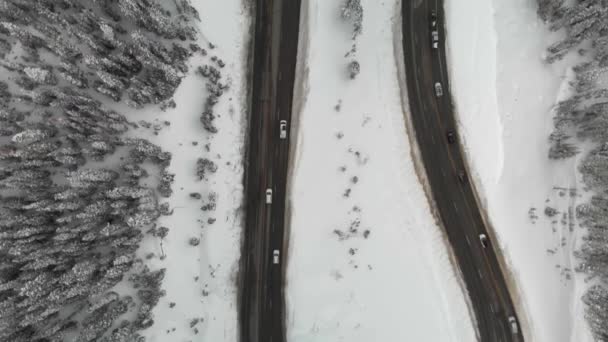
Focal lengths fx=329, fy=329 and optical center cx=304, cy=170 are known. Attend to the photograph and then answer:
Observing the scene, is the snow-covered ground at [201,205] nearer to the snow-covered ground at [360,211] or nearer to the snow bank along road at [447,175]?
the snow-covered ground at [360,211]

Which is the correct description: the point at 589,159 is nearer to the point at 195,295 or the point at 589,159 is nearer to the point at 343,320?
the point at 343,320

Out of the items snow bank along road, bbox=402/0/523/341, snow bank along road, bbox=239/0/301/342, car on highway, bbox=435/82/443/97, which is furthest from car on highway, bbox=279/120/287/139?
car on highway, bbox=435/82/443/97

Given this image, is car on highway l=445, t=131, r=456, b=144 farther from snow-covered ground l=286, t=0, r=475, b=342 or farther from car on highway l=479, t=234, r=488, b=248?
car on highway l=479, t=234, r=488, b=248

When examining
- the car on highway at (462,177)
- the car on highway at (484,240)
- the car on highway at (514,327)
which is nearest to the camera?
the car on highway at (514,327)

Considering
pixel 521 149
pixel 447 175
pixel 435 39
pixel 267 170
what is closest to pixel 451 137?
pixel 447 175

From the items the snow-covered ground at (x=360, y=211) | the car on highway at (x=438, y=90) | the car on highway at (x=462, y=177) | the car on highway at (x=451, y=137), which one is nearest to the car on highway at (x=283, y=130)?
the snow-covered ground at (x=360, y=211)

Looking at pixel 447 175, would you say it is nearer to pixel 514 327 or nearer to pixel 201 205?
pixel 514 327

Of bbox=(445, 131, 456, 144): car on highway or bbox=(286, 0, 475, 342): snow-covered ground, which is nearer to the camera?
bbox=(286, 0, 475, 342): snow-covered ground
